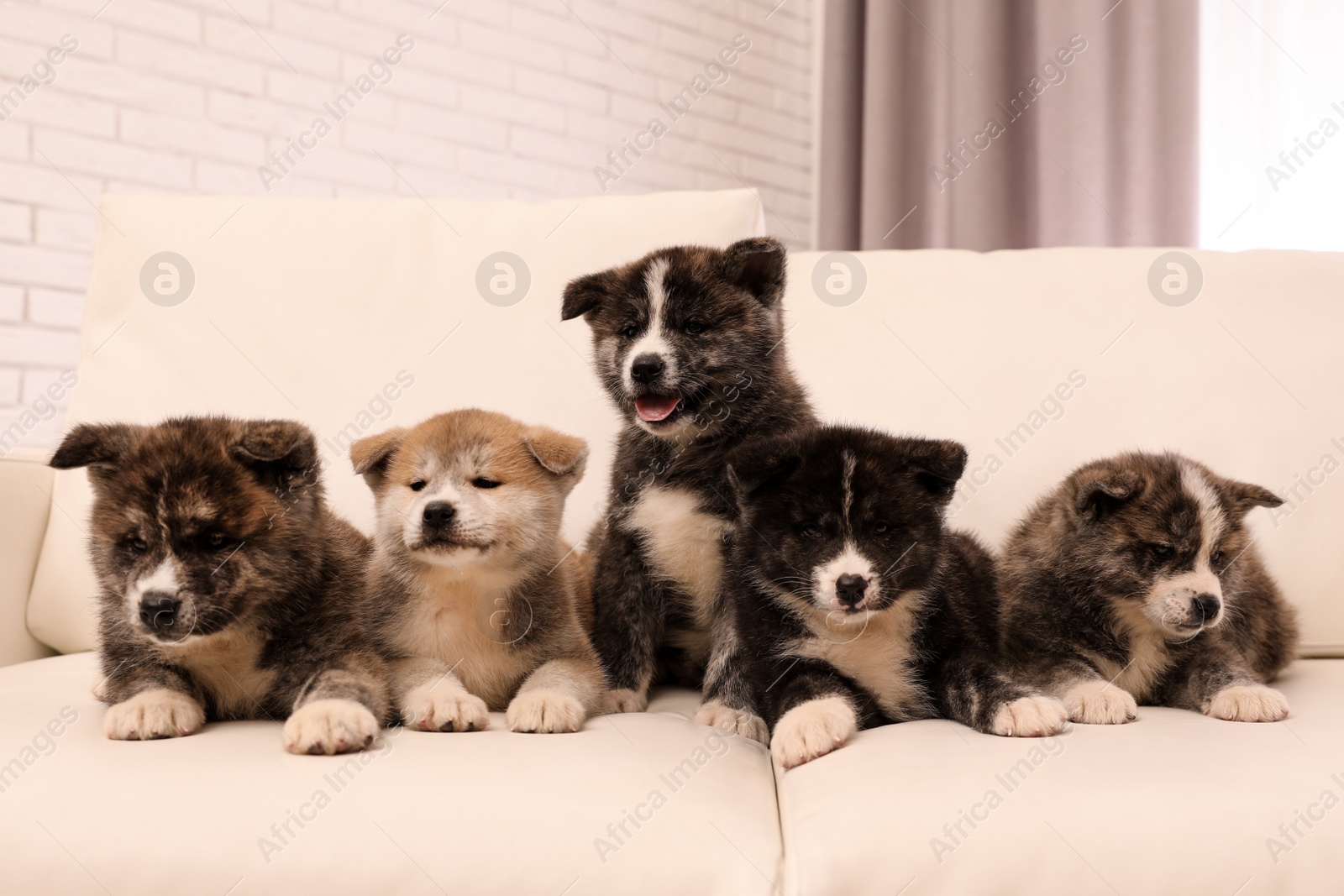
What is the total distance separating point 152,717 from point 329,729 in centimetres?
40

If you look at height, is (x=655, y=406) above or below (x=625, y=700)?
above

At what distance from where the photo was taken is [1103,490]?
7.27 feet

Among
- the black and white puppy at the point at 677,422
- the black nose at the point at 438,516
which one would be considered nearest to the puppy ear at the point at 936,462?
the black and white puppy at the point at 677,422

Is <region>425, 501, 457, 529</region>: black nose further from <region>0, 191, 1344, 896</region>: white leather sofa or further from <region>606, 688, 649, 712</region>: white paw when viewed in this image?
<region>606, 688, 649, 712</region>: white paw

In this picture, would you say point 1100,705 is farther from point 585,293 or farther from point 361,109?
point 361,109

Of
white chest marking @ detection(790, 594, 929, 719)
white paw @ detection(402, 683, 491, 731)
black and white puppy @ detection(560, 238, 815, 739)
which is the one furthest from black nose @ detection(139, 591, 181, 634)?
white chest marking @ detection(790, 594, 929, 719)

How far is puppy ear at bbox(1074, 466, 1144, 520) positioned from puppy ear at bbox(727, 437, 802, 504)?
677 mm

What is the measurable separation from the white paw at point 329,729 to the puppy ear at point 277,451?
506 mm

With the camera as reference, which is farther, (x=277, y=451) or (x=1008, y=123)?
(x=1008, y=123)

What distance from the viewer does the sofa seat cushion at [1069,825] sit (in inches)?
54.7

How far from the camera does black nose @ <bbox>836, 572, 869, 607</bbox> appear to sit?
6.53ft

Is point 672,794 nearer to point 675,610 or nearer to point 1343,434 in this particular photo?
point 675,610

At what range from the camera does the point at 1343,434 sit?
265 centimetres

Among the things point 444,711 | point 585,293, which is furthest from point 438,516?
point 585,293
